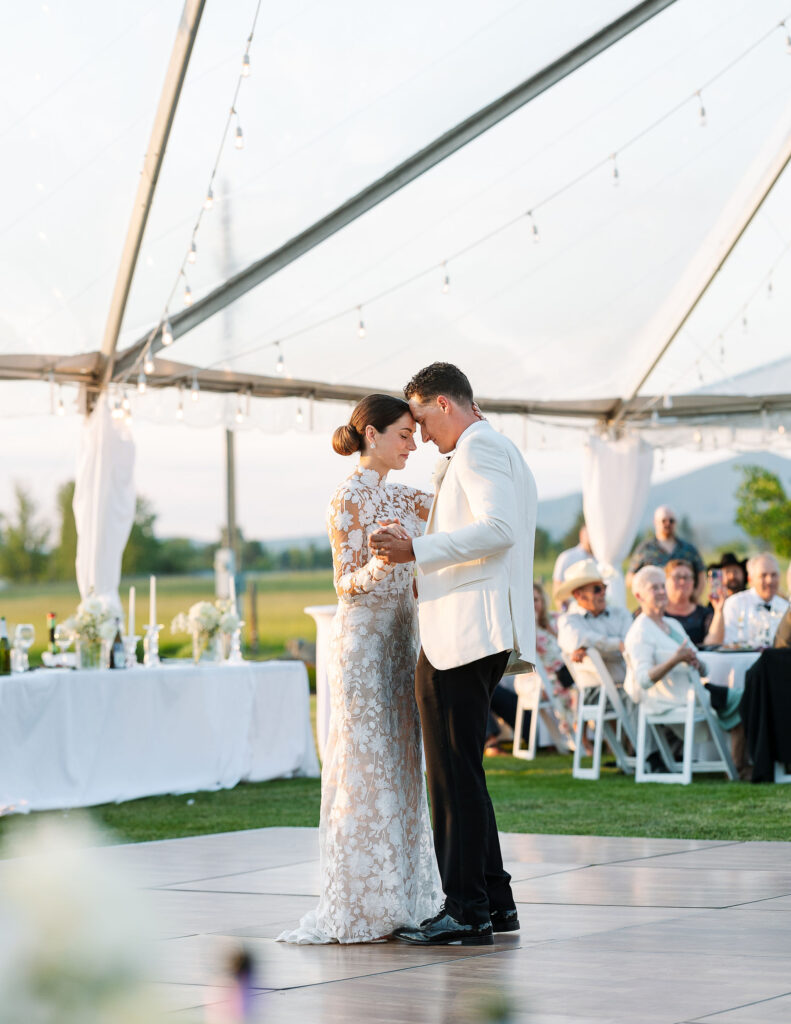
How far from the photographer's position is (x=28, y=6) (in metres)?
6.93

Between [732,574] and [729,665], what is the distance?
1.63 meters

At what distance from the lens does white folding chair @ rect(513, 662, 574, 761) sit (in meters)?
9.28

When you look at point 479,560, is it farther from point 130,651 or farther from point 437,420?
point 130,651

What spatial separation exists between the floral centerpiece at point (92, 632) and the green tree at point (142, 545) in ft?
82.2

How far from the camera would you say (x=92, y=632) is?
7.52 meters

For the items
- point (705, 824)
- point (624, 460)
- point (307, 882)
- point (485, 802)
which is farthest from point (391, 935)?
point (624, 460)

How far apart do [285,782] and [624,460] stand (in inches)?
209

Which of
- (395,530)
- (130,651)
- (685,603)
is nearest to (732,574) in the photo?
(685,603)

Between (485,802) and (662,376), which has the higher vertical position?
(662,376)

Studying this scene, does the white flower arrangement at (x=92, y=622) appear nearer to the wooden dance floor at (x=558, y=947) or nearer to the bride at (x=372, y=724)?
the wooden dance floor at (x=558, y=947)

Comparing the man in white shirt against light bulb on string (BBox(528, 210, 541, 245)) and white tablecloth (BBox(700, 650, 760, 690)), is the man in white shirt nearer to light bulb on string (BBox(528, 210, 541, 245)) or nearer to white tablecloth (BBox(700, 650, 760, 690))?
white tablecloth (BBox(700, 650, 760, 690))

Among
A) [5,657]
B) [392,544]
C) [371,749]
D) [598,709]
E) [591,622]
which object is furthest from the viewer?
[591,622]

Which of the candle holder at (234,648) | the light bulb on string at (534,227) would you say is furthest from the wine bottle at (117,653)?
the light bulb on string at (534,227)

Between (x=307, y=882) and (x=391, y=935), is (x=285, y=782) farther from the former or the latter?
(x=391, y=935)
